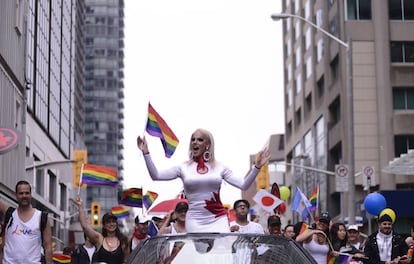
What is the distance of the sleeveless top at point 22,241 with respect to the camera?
33.6 ft

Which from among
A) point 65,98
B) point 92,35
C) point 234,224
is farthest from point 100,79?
point 234,224

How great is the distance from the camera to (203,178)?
9141 millimetres

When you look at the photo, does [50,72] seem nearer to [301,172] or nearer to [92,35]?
[301,172]

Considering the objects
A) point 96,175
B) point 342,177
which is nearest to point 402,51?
point 342,177

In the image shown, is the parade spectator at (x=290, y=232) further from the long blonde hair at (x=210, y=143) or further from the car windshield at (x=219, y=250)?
the car windshield at (x=219, y=250)

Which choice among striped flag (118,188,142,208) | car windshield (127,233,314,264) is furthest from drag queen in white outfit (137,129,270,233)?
striped flag (118,188,142,208)

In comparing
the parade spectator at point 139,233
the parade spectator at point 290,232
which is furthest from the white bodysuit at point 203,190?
the parade spectator at point 290,232

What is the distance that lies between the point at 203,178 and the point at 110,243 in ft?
7.28

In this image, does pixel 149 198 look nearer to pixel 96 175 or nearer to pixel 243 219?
pixel 96 175

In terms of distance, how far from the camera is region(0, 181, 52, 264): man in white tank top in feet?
33.6

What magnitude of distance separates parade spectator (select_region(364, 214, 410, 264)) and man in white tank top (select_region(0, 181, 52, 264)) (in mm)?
3901

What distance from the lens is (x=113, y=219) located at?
11.1 m

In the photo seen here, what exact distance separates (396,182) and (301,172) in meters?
19.0

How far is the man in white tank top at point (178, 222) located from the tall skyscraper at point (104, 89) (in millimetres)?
156833
